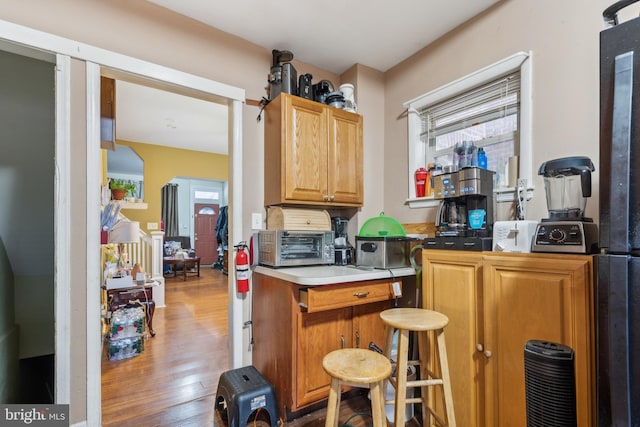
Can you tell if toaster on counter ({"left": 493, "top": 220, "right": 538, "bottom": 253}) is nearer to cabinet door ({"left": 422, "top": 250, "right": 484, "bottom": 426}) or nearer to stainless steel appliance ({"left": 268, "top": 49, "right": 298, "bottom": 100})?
cabinet door ({"left": 422, "top": 250, "right": 484, "bottom": 426})

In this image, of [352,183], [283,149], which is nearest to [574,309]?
[352,183]

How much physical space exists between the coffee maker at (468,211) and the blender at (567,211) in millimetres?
285

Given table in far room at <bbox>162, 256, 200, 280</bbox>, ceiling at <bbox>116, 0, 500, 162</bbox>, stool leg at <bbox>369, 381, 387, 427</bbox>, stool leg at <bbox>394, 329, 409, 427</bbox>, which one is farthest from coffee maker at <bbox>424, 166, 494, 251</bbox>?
table in far room at <bbox>162, 256, 200, 280</bbox>

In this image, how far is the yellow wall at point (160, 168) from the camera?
5879mm

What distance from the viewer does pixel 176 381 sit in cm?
236

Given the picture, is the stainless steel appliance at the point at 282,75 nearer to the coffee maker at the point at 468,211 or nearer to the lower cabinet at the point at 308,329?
the coffee maker at the point at 468,211

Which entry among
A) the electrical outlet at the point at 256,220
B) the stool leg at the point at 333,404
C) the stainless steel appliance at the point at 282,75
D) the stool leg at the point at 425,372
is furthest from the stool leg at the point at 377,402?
the stainless steel appliance at the point at 282,75

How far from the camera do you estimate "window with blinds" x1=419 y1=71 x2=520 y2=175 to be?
1915 mm

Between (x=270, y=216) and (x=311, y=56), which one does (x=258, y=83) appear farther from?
(x=270, y=216)

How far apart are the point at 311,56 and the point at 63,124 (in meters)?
1.85

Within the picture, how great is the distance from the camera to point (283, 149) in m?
2.16

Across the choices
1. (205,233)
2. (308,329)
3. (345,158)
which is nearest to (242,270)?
(308,329)

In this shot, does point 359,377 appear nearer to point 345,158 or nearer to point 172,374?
point 345,158

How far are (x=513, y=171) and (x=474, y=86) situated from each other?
696 millimetres
